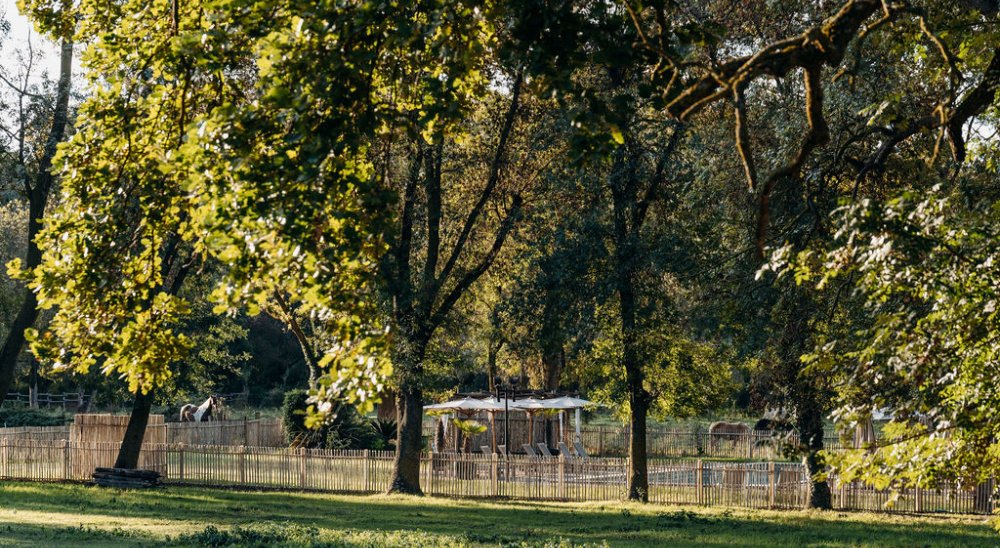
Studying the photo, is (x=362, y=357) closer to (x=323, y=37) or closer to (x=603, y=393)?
(x=323, y=37)

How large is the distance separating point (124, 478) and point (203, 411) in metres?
22.8

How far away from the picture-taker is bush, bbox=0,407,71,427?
156 ft

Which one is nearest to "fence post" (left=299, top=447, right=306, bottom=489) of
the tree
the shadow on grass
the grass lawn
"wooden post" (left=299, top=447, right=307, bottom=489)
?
"wooden post" (left=299, top=447, right=307, bottom=489)

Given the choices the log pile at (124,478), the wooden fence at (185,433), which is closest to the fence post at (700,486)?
the log pile at (124,478)

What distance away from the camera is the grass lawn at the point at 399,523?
16141 millimetres

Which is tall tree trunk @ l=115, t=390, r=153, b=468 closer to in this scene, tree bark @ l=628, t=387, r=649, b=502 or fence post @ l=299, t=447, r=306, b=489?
fence post @ l=299, t=447, r=306, b=489

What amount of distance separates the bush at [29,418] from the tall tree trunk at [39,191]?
67.5 ft

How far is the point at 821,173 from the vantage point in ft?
34.1

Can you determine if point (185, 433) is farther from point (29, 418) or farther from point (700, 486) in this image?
point (700, 486)

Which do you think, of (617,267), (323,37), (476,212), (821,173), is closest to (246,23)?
(323,37)

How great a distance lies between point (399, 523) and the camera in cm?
2130

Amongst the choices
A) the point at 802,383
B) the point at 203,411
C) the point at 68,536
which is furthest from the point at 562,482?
the point at 203,411

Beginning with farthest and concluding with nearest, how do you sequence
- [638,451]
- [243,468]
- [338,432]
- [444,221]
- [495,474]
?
[338,432] → [243,468] → [444,221] → [495,474] → [638,451]

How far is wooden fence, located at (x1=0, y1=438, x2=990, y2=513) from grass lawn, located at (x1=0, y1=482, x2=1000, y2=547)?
5.26ft
